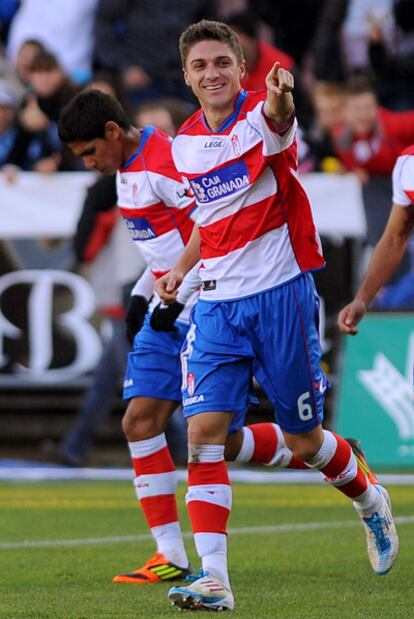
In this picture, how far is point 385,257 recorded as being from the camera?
718 cm

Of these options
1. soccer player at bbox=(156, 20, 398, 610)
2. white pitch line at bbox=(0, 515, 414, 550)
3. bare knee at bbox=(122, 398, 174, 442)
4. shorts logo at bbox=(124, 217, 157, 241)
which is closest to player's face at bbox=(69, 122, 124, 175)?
shorts logo at bbox=(124, 217, 157, 241)

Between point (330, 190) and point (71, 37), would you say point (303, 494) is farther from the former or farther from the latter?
point (71, 37)

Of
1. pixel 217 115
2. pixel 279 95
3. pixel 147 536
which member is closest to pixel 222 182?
pixel 217 115

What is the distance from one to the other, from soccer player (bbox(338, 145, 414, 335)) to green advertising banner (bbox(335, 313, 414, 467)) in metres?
5.60

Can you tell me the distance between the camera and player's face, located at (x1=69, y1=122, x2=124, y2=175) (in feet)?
24.8

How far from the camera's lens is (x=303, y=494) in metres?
11.5

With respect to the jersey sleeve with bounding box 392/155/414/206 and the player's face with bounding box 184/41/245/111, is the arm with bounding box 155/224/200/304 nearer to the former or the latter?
the player's face with bounding box 184/41/245/111

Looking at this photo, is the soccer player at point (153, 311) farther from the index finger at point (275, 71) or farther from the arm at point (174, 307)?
the index finger at point (275, 71)

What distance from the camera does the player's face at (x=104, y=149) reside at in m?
7.57

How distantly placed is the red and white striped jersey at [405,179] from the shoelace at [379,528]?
148cm

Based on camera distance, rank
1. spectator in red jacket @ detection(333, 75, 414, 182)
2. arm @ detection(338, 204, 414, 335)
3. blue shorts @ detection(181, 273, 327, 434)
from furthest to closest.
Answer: spectator in red jacket @ detection(333, 75, 414, 182), arm @ detection(338, 204, 414, 335), blue shorts @ detection(181, 273, 327, 434)

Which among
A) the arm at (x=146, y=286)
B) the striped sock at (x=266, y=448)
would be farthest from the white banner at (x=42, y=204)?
the striped sock at (x=266, y=448)

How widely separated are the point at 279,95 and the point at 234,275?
89 cm

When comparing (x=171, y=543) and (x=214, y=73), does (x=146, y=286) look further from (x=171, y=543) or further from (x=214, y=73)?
(x=214, y=73)
